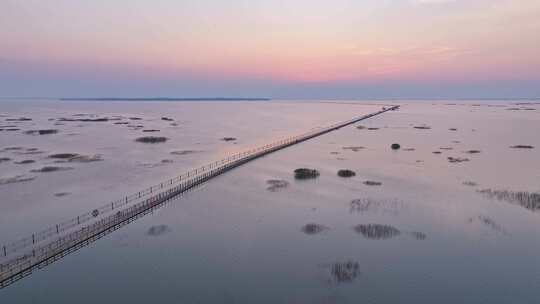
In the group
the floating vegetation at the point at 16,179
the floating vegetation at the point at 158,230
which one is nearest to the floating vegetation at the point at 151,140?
the floating vegetation at the point at 16,179

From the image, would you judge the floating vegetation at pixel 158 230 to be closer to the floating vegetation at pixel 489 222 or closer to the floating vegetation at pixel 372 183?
the floating vegetation at pixel 372 183

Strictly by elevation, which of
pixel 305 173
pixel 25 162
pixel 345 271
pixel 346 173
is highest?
pixel 25 162

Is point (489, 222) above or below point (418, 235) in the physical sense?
above

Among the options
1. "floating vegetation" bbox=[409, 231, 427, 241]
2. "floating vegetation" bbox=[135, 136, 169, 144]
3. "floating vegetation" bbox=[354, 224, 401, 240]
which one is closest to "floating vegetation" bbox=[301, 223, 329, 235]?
"floating vegetation" bbox=[354, 224, 401, 240]

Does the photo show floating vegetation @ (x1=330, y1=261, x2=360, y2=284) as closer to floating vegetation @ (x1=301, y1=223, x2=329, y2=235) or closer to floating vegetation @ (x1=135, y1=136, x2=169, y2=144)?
floating vegetation @ (x1=301, y1=223, x2=329, y2=235)

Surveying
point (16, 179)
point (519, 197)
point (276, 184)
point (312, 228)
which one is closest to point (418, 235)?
point (312, 228)

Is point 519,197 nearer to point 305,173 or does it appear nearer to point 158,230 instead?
point 305,173
